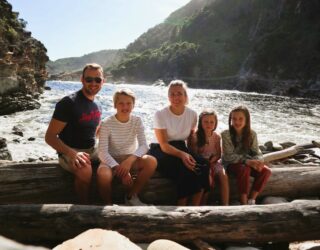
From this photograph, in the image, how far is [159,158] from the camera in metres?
5.96

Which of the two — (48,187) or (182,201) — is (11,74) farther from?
(182,201)

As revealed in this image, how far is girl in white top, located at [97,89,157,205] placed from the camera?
210 inches

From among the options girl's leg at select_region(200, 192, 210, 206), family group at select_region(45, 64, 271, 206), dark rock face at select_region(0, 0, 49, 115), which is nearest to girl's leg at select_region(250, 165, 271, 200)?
family group at select_region(45, 64, 271, 206)

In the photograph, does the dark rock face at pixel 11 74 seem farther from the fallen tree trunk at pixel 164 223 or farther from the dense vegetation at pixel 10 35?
the fallen tree trunk at pixel 164 223

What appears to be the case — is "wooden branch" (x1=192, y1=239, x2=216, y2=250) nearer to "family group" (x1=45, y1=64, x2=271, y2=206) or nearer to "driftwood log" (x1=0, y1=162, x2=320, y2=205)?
"family group" (x1=45, y1=64, x2=271, y2=206)

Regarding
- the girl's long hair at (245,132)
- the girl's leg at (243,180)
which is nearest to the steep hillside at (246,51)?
the girl's long hair at (245,132)

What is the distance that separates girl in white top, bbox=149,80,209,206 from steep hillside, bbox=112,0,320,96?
63.3 m

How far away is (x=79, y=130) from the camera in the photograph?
5578mm

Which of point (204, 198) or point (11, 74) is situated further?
point (11, 74)

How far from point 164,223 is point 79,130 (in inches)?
80.4

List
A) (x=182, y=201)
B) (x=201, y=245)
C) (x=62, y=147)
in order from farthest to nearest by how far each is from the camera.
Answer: (x=182, y=201), (x=62, y=147), (x=201, y=245)

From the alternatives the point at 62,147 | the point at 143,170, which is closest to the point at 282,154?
the point at 143,170

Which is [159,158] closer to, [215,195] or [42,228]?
[215,195]

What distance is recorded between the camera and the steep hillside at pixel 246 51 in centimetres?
7812
